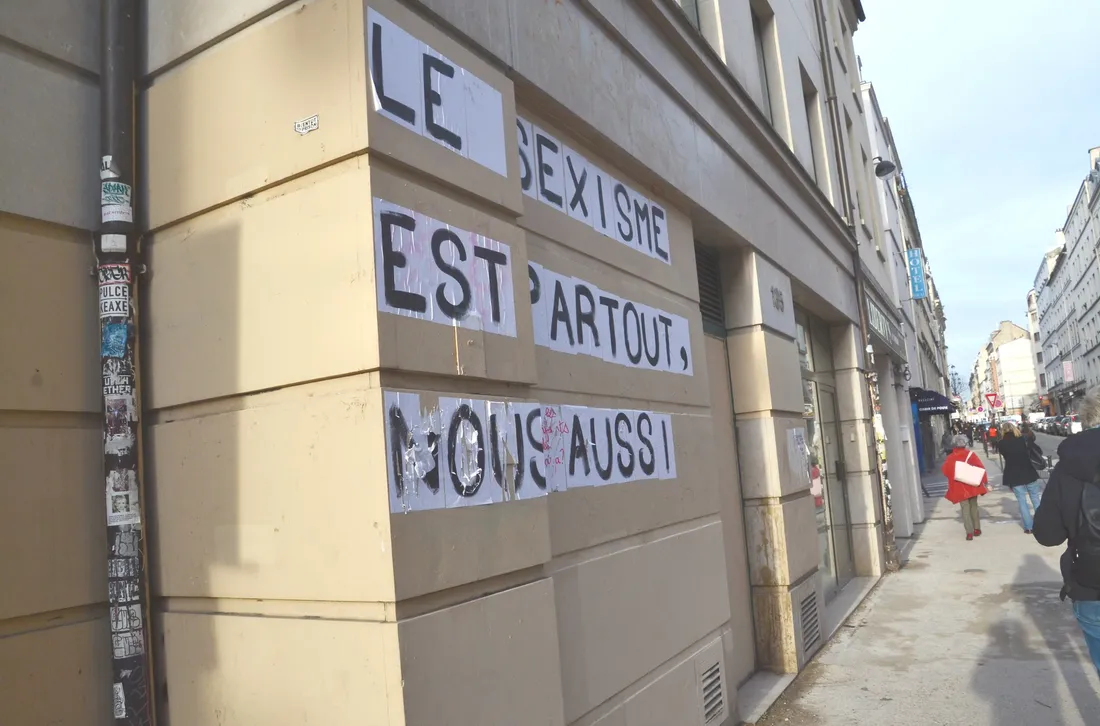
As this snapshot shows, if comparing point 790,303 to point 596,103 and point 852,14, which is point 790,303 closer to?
point 596,103

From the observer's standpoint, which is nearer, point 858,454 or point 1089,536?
point 1089,536

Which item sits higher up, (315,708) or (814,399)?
(814,399)

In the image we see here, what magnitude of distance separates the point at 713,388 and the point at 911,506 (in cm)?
1066

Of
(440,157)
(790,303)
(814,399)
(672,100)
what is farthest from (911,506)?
(440,157)

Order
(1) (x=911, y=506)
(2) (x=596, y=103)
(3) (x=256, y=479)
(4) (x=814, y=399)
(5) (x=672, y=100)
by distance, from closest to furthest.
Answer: (3) (x=256, y=479) → (2) (x=596, y=103) → (5) (x=672, y=100) → (4) (x=814, y=399) → (1) (x=911, y=506)

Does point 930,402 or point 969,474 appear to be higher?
point 930,402

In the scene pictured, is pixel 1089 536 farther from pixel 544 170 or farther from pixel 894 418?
pixel 894 418

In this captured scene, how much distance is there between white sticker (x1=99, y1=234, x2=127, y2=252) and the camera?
2.70 metres

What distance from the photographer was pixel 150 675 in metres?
2.65

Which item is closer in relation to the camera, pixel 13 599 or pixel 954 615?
pixel 13 599

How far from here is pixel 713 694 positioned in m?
4.58

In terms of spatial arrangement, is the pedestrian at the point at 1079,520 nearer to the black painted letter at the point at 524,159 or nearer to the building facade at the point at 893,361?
the black painted letter at the point at 524,159

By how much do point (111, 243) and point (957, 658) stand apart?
6.35 metres

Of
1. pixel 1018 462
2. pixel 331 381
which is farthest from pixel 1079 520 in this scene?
pixel 1018 462
